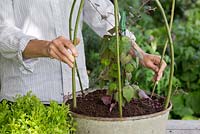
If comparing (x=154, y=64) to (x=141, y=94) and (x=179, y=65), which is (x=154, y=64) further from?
(x=179, y=65)

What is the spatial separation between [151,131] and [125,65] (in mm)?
152

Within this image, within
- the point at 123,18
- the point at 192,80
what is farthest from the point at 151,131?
the point at 192,80

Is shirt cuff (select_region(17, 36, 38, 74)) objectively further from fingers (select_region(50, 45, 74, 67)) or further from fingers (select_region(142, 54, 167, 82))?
fingers (select_region(142, 54, 167, 82))

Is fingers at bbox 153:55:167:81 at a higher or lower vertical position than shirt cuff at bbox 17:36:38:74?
lower

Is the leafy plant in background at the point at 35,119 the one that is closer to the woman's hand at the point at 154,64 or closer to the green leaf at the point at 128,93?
the green leaf at the point at 128,93

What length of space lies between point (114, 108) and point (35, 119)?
0.57ft

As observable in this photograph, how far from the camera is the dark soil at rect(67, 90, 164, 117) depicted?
1095mm

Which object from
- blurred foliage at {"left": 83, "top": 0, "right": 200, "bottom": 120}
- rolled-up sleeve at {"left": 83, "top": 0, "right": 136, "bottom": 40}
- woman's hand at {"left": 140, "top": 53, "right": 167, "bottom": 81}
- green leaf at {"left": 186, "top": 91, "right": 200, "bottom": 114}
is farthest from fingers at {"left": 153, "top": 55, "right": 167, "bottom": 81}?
green leaf at {"left": 186, "top": 91, "right": 200, "bottom": 114}

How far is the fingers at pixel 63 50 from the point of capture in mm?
1065

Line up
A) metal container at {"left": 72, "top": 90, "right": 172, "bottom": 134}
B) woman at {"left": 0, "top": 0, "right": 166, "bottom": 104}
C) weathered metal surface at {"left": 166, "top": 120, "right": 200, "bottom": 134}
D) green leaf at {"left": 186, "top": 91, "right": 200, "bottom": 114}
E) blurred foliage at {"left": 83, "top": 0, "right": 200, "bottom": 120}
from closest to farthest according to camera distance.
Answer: metal container at {"left": 72, "top": 90, "right": 172, "bottom": 134} → woman at {"left": 0, "top": 0, "right": 166, "bottom": 104} → weathered metal surface at {"left": 166, "top": 120, "right": 200, "bottom": 134} → blurred foliage at {"left": 83, "top": 0, "right": 200, "bottom": 120} → green leaf at {"left": 186, "top": 91, "right": 200, "bottom": 114}

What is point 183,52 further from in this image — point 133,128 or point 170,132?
point 133,128

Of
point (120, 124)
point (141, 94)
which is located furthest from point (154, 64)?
point (120, 124)

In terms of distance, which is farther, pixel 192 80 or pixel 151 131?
pixel 192 80

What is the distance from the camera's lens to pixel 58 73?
149 cm
